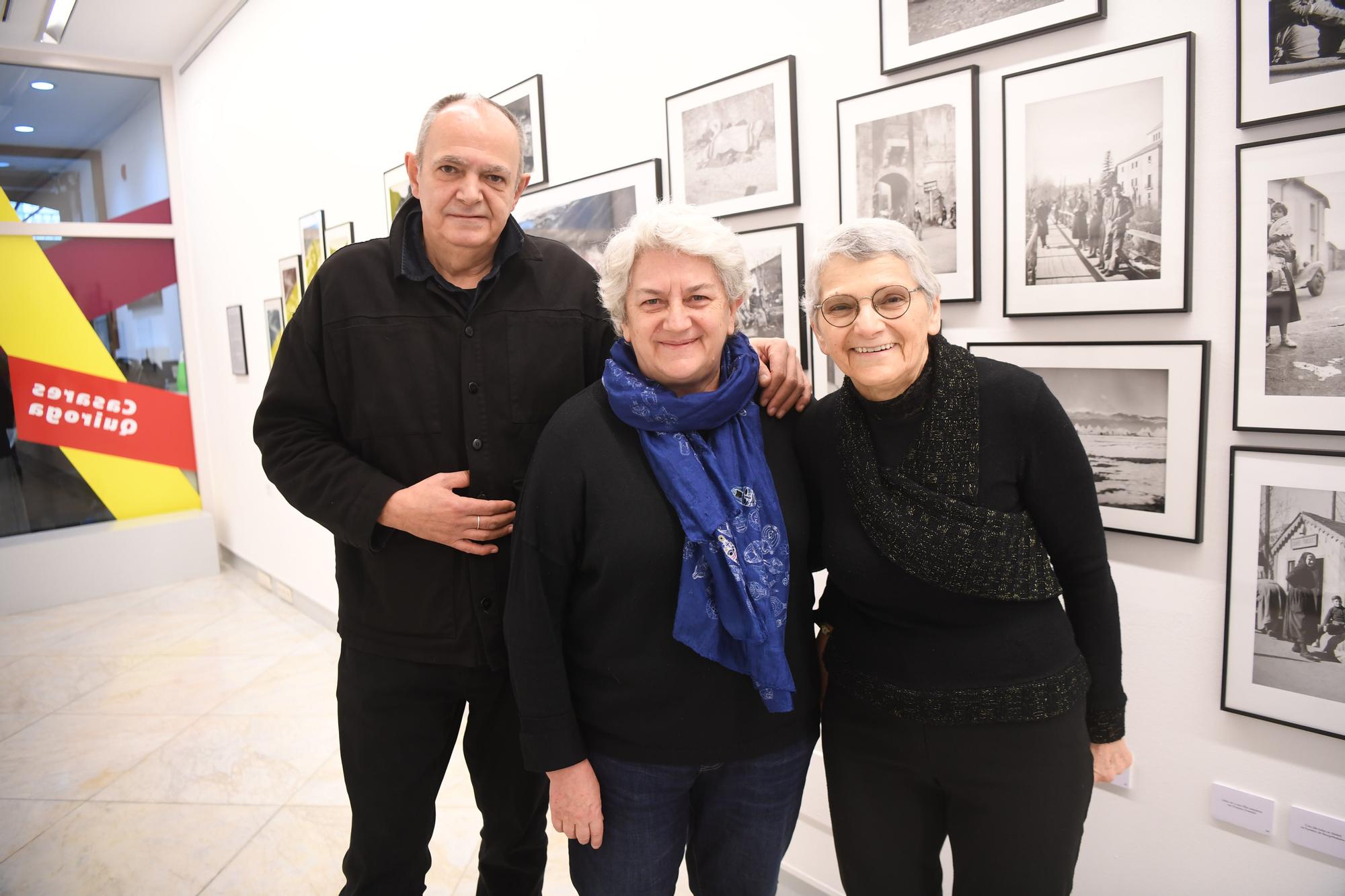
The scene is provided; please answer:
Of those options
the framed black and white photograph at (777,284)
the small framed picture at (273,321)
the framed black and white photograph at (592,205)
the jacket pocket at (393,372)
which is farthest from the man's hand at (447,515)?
the small framed picture at (273,321)

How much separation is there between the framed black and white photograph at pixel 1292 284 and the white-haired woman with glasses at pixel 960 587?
412 millimetres

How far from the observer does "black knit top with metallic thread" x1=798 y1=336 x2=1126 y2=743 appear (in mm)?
1214

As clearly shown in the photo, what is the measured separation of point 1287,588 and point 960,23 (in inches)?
48.1

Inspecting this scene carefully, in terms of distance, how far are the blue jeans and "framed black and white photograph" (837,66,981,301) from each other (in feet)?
3.46

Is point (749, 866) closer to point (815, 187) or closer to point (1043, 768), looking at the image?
point (1043, 768)

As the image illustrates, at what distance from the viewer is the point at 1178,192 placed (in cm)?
142

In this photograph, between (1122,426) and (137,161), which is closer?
(1122,426)

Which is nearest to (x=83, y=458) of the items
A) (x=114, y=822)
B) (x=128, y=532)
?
(x=128, y=532)

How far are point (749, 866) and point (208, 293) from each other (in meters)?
5.83

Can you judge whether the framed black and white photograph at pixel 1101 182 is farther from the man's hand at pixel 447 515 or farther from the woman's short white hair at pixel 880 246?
the man's hand at pixel 447 515

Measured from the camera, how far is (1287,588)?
1.40 meters

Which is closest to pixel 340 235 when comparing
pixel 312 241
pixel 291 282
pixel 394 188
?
pixel 312 241

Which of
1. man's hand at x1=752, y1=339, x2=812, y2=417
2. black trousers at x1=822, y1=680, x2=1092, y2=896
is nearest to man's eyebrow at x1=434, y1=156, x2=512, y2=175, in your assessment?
man's hand at x1=752, y1=339, x2=812, y2=417

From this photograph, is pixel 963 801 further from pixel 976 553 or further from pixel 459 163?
Result: pixel 459 163
